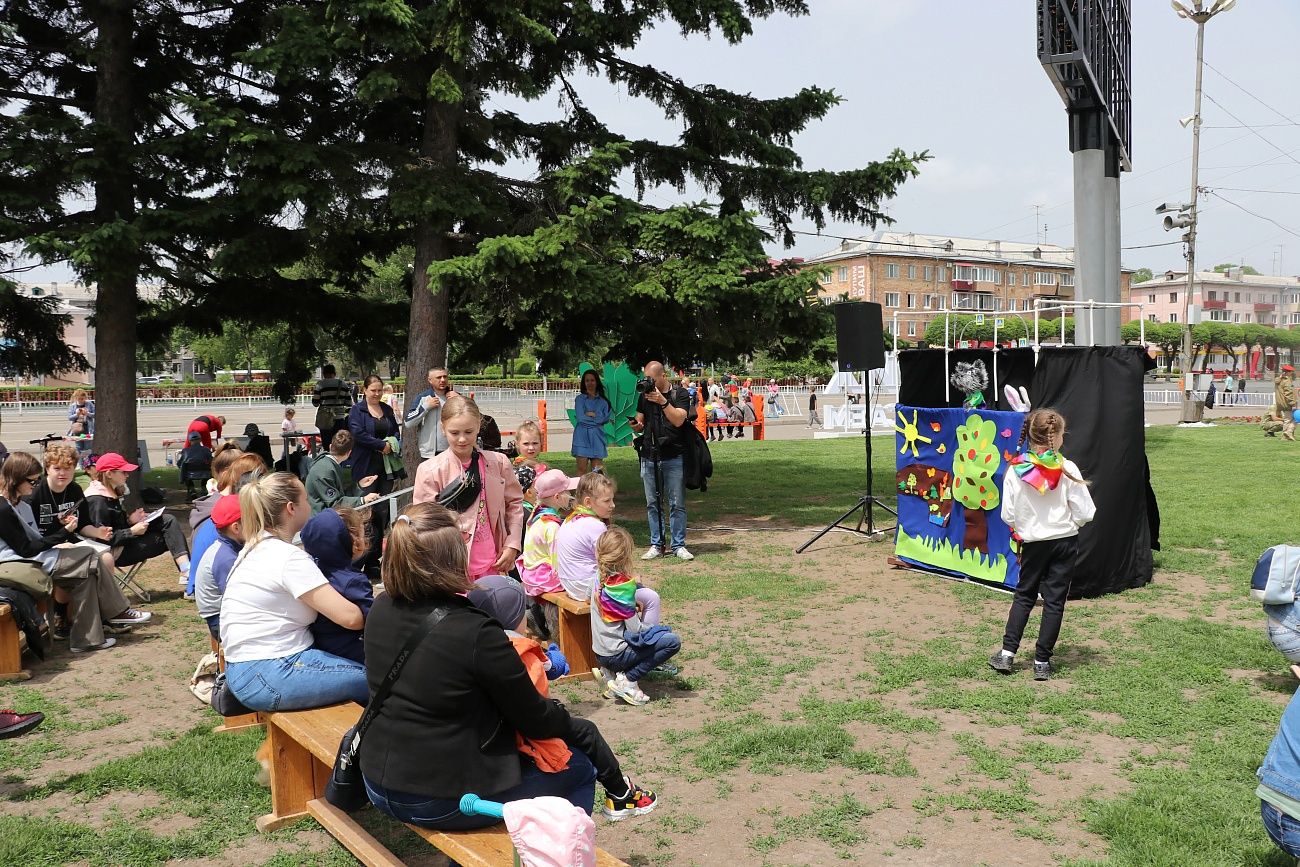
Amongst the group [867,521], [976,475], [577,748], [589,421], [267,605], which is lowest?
[867,521]

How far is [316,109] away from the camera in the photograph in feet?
39.8

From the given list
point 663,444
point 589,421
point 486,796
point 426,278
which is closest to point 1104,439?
point 663,444

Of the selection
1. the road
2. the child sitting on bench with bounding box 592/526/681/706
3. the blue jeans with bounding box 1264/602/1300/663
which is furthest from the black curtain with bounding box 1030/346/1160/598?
the road

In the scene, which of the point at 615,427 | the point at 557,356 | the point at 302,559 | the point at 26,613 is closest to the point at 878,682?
the point at 302,559

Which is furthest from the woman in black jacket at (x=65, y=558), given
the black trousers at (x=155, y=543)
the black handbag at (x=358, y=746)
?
the black handbag at (x=358, y=746)

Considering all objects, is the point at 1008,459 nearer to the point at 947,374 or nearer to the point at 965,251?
the point at 947,374

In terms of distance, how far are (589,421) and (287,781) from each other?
26.1ft

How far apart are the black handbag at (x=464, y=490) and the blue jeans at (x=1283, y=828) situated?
13.0ft

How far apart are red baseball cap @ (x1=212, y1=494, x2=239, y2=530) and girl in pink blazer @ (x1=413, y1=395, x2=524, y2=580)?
1184mm

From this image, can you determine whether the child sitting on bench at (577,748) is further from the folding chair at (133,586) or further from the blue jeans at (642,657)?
the folding chair at (133,586)

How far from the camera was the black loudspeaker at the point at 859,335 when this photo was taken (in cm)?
1043

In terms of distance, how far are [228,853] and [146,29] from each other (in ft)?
40.2

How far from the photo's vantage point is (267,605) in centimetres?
422

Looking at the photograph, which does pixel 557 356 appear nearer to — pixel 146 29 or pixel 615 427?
pixel 615 427
